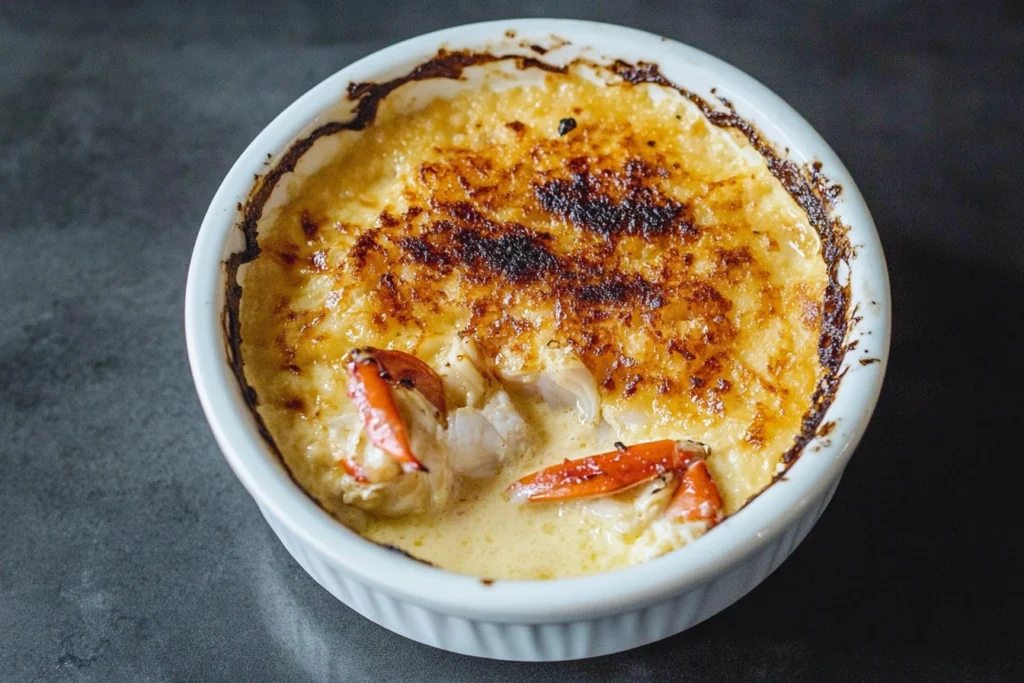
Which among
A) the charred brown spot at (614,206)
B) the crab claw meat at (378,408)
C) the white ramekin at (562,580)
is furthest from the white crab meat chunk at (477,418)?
the charred brown spot at (614,206)

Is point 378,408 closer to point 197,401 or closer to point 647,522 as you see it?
point 647,522

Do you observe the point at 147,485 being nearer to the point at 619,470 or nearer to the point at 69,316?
the point at 69,316

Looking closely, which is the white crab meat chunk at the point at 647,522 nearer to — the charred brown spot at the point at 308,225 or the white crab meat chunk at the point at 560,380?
the white crab meat chunk at the point at 560,380

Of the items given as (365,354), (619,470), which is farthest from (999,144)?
(365,354)

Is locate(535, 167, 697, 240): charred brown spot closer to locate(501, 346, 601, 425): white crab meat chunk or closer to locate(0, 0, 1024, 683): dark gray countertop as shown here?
locate(501, 346, 601, 425): white crab meat chunk

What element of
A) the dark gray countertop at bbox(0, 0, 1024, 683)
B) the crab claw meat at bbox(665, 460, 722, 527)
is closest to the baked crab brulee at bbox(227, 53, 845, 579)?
the crab claw meat at bbox(665, 460, 722, 527)

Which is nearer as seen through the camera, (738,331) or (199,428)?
(738,331)
